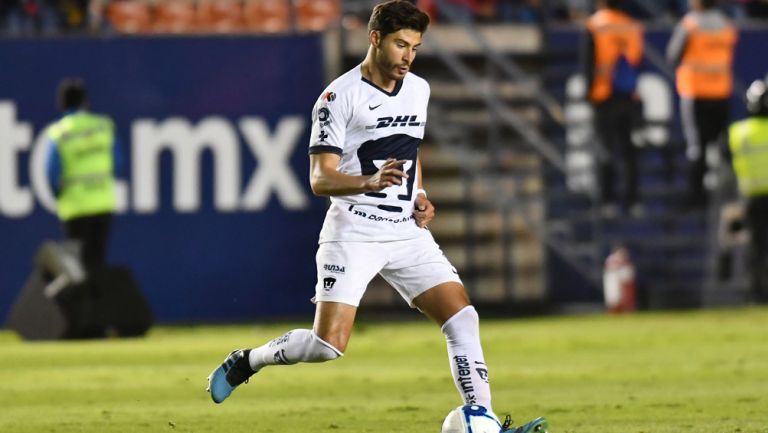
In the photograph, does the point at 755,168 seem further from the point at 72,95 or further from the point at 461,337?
the point at 461,337

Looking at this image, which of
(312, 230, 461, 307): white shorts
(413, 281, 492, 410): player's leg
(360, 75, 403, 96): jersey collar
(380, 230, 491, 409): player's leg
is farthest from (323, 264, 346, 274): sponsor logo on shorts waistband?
(360, 75, 403, 96): jersey collar

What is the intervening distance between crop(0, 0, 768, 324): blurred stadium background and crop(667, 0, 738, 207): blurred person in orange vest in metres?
0.92

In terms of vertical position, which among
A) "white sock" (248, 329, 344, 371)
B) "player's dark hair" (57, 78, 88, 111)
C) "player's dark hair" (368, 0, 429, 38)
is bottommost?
"white sock" (248, 329, 344, 371)

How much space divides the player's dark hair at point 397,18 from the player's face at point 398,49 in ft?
0.08

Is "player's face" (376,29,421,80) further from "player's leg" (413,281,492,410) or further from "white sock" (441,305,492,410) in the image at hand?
"white sock" (441,305,492,410)

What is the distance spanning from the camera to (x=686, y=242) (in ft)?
66.8

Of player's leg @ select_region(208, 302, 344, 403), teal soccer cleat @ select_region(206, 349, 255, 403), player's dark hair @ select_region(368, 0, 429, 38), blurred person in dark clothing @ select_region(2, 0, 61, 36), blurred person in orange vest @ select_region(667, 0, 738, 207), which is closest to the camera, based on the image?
player's dark hair @ select_region(368, 0, 429, 38)

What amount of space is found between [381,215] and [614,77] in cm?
1129

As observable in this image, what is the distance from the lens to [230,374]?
873 cm

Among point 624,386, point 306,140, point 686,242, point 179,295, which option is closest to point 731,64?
point 686,242

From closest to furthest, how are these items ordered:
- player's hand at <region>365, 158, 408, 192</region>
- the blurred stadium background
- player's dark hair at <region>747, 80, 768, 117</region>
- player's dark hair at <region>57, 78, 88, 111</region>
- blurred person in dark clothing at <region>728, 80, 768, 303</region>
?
player's hand at <region>365, 158, 408, 192</region> → player's dark hair at <region>57, 78, 88, 111</region> → player's dark hair at <region>747, 80, 768, 117</region> → blurred person in dark clothing at <region>728, 80, 768, 303</region> → the blurred stadium background

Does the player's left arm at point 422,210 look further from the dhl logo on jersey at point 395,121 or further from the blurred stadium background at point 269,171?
the blurred stadium background at point 269,171

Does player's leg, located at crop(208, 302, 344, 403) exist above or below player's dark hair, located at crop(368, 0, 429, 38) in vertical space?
below

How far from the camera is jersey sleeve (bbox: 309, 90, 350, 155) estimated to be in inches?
317
